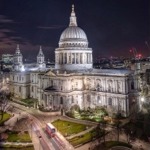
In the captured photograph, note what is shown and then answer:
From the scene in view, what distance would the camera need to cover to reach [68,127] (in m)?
60.2

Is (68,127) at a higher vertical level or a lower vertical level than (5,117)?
lower

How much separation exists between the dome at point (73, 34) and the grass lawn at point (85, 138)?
45.0 metres

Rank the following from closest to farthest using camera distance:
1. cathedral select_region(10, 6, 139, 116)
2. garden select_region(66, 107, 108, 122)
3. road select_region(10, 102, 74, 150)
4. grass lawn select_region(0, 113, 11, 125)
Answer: road select_region(10, 102, 74, 150)
garden select_region(66, 107, 108, 122)
grass lawn select_region(0, 113, 11, 125)
cathedral select_region(10, 6, 139, 116)

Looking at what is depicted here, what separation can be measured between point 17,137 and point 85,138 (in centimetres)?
1507

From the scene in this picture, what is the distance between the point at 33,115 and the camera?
72.8m

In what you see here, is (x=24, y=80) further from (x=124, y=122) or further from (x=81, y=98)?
(x=124, y=122)

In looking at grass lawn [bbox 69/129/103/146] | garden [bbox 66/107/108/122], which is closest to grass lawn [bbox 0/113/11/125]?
garden [bbox 66/107/108/122]

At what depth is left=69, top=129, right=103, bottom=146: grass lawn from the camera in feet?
166

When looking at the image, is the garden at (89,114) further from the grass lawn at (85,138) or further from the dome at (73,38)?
the dome at (73,38)

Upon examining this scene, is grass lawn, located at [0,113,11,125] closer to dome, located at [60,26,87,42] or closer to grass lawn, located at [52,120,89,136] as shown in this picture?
grass lawn, located at [52,120,89,136]

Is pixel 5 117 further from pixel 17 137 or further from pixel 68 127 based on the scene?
pixel 68 127

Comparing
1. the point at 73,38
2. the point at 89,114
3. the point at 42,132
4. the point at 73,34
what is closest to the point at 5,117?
the point at 42,132

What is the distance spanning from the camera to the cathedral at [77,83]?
7056cm

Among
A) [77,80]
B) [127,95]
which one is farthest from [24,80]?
[127,95]
